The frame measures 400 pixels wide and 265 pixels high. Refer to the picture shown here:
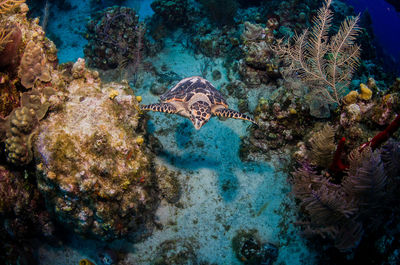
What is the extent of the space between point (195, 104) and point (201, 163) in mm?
1693

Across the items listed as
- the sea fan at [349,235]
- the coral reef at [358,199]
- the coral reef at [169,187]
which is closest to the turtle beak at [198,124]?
the coral reef at [169,187]

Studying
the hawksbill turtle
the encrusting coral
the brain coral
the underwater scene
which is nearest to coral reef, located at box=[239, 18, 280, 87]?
the underwater scene

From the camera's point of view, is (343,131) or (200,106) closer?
(343,131)

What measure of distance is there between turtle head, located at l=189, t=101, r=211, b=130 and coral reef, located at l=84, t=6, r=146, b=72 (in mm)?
4335

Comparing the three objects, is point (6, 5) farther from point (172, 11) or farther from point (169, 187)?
point (172, 11)

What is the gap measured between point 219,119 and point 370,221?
4.24 meters

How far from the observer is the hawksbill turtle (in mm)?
4398

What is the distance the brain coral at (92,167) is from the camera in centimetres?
331

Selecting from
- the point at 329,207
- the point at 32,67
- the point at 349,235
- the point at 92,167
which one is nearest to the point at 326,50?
the point at 329,207

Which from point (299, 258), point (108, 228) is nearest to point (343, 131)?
point (299, 258)

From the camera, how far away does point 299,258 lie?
4.07 m

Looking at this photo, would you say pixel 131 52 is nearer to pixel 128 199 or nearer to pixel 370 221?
pixel 128 199

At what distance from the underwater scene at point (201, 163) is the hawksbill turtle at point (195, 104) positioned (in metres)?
0.04

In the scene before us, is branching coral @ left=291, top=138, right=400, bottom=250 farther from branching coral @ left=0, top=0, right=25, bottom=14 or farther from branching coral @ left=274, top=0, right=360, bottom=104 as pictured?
branching coral @ left=0, top=0, right=25, bottom=14
